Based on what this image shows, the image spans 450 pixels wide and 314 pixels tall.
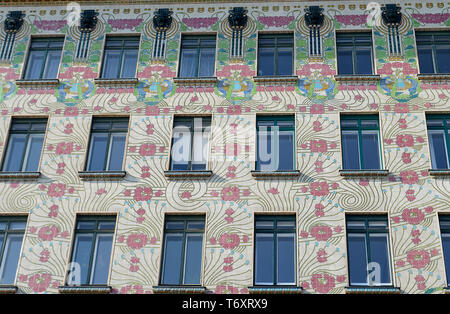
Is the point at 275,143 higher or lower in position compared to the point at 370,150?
higher

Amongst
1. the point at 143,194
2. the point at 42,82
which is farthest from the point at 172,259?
the point at 42,82

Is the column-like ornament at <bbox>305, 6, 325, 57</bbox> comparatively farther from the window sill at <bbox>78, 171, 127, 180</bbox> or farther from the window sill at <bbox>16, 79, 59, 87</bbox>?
the window sill at <bbox>16, 79, 59, 87</bbox>

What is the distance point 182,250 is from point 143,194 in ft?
6.92

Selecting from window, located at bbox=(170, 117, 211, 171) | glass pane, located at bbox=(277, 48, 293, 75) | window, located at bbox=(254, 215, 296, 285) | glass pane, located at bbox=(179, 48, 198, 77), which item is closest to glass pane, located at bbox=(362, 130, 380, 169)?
window, located at bbox=(254, 215, 296, 285)

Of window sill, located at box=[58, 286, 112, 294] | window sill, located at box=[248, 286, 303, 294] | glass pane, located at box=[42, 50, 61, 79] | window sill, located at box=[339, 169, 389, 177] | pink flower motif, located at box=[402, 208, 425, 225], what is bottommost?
window sill, located at box=[58, 286, 112, 294]

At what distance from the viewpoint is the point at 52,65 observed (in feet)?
79.5

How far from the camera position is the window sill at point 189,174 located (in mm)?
21188

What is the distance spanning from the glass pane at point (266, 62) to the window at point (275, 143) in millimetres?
1933

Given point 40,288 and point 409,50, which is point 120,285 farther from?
point 409,50

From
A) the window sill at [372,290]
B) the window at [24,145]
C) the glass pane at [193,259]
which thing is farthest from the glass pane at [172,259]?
the window at [24,145]

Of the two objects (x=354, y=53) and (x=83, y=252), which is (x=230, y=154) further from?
(x=354, y=53)

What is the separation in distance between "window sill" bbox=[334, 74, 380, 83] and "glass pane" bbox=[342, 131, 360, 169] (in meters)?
1.92

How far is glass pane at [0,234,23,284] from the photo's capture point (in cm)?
2009
